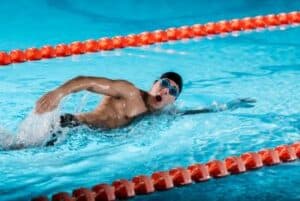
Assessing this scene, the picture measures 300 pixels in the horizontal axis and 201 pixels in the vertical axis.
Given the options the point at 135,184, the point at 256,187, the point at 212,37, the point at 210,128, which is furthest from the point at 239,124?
the point at 212,37

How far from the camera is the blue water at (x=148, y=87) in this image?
281 cm

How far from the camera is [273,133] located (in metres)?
3.40

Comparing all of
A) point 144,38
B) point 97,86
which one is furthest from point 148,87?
point 97,86

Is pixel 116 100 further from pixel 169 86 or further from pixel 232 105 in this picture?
pixel 232 105

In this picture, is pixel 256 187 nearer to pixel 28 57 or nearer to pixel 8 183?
pixel 8 183

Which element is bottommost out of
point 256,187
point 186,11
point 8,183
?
point 256,187

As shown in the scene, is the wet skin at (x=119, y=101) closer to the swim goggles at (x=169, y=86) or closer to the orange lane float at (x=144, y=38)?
the swim goggles at (x=169, y=86)

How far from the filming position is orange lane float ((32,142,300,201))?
96.2 inches

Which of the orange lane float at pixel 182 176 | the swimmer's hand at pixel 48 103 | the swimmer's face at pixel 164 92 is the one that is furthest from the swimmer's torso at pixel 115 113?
the orange lane float at pixel 182 176

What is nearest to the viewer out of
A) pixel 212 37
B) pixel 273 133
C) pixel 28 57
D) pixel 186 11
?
pixel 273 133

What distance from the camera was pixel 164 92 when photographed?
352cm

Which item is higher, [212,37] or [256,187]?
[212,37]

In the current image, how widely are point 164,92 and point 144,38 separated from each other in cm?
167

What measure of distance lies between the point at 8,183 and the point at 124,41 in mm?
2510
